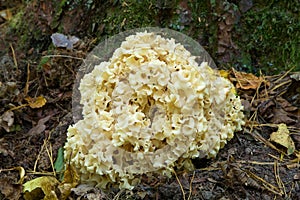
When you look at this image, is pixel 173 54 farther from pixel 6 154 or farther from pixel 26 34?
pixel 26 34

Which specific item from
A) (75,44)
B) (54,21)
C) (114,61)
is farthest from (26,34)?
(114,61)

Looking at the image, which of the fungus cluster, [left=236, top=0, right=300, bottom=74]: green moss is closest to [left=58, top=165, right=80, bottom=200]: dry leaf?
the fungus cluster

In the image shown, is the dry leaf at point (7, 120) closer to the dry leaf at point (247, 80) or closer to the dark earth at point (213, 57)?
the dark earth at point (213, 57)

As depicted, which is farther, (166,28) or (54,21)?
(54,21)

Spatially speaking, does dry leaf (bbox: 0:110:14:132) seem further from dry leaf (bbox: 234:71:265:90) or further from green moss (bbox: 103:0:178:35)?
dry leaf (bbox: 234:71:265:90)

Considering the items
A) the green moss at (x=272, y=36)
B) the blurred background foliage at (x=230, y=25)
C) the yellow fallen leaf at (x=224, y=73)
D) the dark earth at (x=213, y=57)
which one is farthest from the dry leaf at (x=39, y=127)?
the green moss at (x=272, y=36)

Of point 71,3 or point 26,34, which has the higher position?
point 71,3
